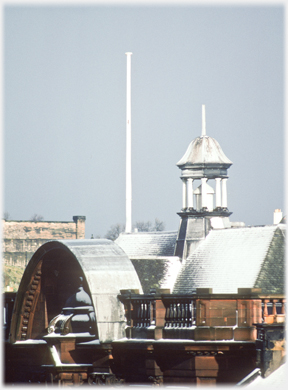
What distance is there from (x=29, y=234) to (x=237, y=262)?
7328 cm

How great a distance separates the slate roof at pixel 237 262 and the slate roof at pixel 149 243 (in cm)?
505

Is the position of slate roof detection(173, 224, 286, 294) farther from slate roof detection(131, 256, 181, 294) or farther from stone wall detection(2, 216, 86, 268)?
stone wall detection(2, 216, 86, 268)

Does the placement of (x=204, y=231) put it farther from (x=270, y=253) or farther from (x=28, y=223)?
(x=28, y=223)

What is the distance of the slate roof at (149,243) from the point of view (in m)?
41.8

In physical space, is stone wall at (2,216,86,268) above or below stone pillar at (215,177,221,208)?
below

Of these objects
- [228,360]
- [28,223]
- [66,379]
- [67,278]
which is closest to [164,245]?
[67,278]

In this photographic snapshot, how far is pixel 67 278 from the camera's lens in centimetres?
3338

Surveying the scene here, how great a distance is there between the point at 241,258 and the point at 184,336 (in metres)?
7.00

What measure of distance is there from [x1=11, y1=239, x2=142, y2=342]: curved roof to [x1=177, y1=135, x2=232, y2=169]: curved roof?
7884 millimetres

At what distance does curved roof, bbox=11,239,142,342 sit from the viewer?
2777 cm

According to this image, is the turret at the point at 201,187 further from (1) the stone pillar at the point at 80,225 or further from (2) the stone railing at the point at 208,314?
(1) the stone pillar at the point at 80,225

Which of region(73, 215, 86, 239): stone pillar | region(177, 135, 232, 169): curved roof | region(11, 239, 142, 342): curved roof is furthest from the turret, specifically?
region(73, 215, 86, 239): stone pillar

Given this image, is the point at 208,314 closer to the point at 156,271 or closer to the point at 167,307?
the point at 167,307

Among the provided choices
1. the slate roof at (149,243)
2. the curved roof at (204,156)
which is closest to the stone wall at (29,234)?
the slate roof at (149,243)
